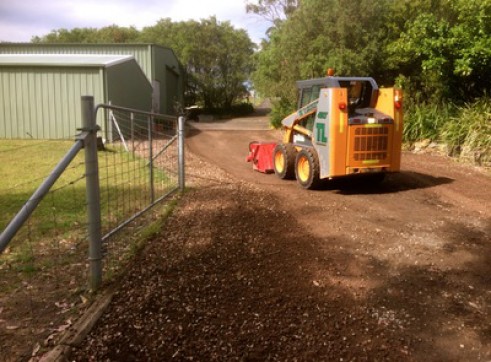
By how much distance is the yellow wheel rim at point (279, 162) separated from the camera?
1005cm

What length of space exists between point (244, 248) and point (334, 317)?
5.84ft

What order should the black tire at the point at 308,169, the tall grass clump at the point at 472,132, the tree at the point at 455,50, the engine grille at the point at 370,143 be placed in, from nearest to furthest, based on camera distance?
1. the engine grille at the point at 370,143
2. the black tire at the point at 308,169
3. the tall grass clump at the point at 472,132
4. the tree at the point at 455,50

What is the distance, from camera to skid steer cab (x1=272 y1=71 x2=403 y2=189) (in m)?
7.97

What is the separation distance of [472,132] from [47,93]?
13381 mm

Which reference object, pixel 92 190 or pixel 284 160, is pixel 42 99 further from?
pixel 92 190

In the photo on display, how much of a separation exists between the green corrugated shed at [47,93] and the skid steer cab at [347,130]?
29.6 feet

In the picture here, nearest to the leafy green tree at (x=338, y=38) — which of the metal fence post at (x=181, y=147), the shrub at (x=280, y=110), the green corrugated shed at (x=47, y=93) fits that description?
the shrub at (x=280, y=110)

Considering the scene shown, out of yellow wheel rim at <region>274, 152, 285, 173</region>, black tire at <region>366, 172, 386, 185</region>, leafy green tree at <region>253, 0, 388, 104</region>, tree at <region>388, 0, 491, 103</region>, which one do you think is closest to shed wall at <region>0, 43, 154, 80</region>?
leafy green tree at <region>253, 0, 388, 104</region>

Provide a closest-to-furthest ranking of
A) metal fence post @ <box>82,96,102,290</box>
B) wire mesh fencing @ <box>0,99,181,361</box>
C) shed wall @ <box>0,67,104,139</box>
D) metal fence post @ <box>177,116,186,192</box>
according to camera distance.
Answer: wire mesh fencing @ <box>0,99,181,361</box>
metal fence post @ <box>82,96,102,290</box>
metal fence post @ <box>177,116,186,192</box>
shed wall @ <box>0,67,104,139</box>

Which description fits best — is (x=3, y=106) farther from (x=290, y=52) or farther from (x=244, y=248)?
(x=244, y=248)

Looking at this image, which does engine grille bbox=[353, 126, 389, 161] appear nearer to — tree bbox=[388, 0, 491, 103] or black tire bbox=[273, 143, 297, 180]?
black tire bbox=[273, 143, 297, 180]

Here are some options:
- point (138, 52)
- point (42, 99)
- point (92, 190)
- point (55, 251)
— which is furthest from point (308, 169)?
point (138, 52)

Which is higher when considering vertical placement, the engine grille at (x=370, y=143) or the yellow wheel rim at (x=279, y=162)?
the engine grille at (x=370, y=143)

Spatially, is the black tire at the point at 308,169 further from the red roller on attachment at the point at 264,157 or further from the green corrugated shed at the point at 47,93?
the green corrugated shed at the point at 47,93
